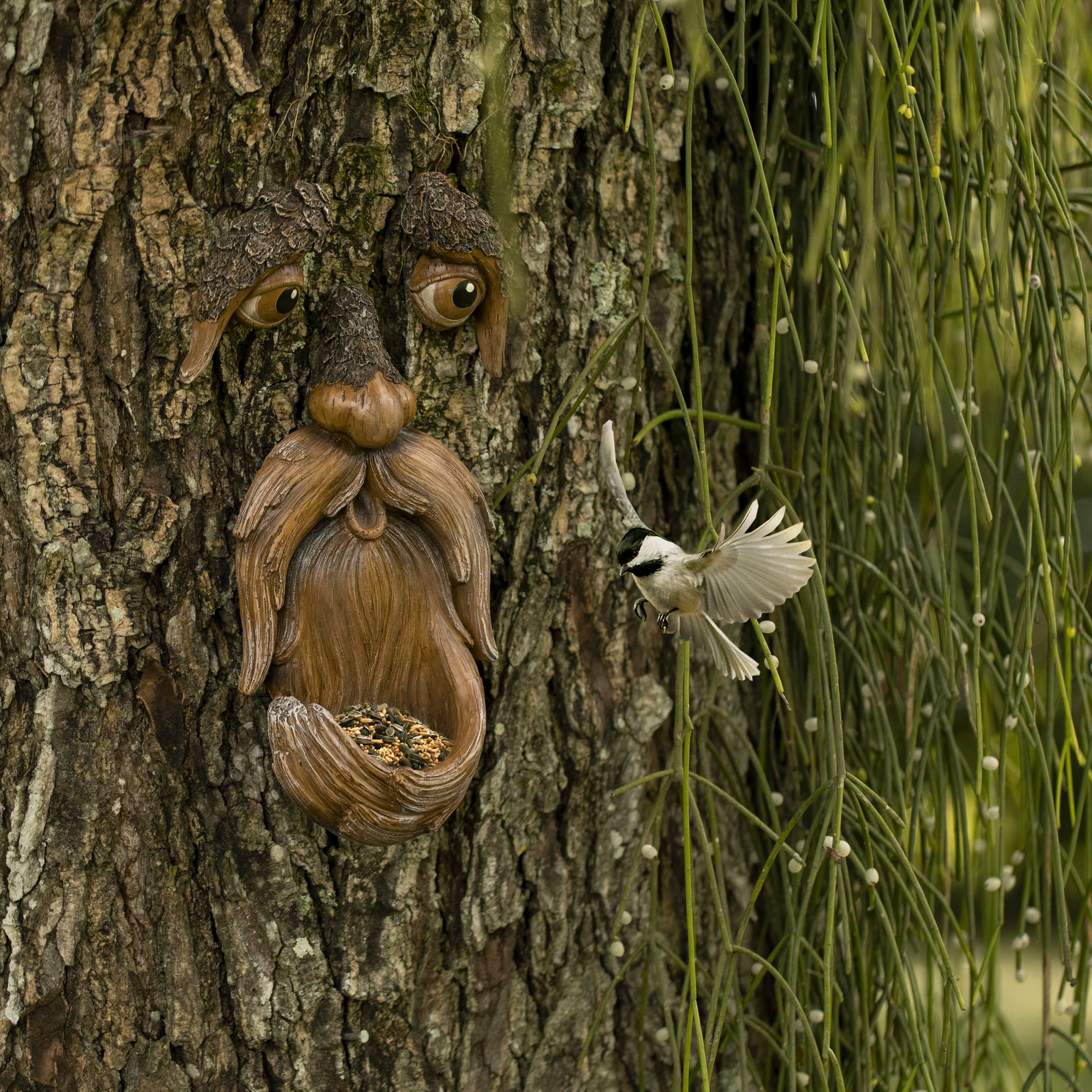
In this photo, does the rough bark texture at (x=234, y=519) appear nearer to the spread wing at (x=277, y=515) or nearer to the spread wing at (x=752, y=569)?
the spread wing at (x=277, y=515)

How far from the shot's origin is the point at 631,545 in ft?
2.21

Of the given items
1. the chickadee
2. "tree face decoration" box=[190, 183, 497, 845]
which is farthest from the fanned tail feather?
"tree face decoration" box=[190, 183, 497, 845]

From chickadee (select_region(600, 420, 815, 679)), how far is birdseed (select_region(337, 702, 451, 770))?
0.18m

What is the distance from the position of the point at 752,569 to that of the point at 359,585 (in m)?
0.30

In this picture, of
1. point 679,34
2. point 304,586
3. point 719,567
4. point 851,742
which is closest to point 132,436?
point 304,586

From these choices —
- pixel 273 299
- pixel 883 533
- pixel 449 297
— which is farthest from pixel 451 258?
pixel 883 533

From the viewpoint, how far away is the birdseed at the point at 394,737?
740 millimetres

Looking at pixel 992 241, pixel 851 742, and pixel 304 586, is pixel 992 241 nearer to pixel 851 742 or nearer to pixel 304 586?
pixel 851 742

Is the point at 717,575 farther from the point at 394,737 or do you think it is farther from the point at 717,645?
the point at 394,737

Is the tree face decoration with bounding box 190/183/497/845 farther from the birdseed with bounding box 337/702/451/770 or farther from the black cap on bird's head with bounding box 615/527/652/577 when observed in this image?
the black cap on bird's head with bounding box 615/527/652/577

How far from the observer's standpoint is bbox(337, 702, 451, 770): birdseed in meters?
0.74

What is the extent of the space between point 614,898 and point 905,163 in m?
0.71

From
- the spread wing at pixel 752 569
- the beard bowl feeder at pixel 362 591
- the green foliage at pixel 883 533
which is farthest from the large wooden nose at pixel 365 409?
the spread wing at pixel 752 569

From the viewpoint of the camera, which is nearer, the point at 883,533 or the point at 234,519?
the point at 234,519
